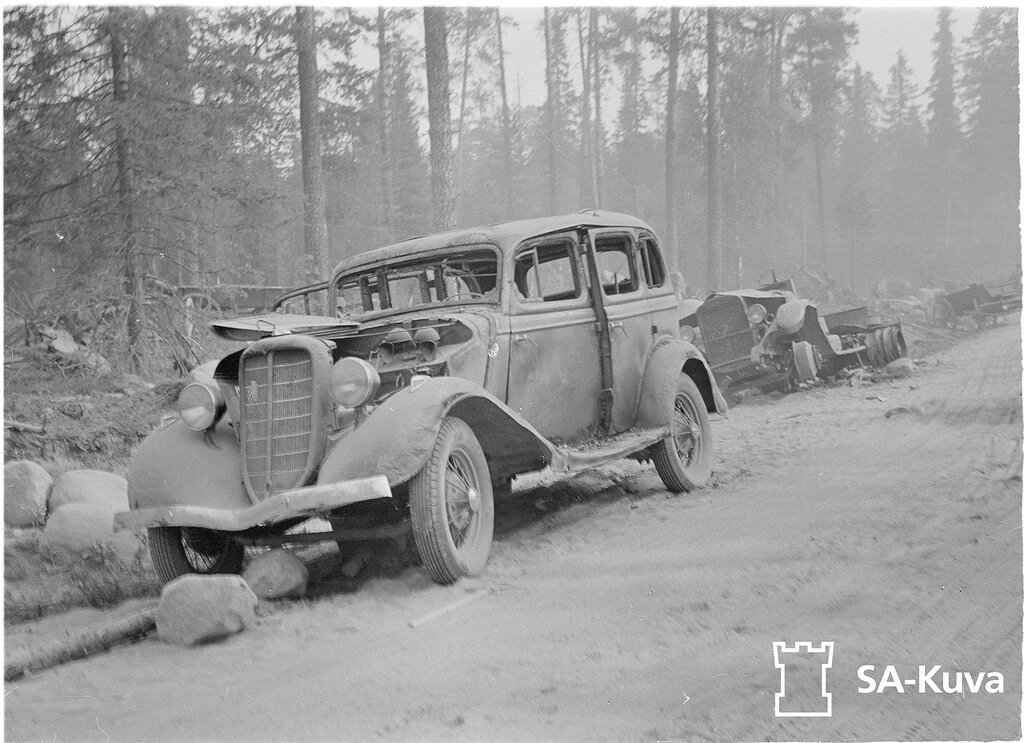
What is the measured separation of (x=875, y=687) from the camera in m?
2.86

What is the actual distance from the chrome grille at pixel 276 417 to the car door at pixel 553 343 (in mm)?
1339

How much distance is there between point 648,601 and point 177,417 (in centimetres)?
267

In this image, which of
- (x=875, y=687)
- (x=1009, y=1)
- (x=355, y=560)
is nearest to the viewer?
(x=875, y=687)

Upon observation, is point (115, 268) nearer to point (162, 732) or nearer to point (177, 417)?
point (177, 417)

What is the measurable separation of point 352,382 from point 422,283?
1.79 metres

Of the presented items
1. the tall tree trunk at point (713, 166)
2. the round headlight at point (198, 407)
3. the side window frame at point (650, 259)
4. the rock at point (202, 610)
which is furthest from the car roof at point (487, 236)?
the tall tree trunk at point (713, 166)

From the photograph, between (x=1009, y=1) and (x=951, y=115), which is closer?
(x=1009, y=1)

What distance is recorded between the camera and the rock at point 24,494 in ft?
18.2

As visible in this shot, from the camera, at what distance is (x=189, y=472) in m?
4.17

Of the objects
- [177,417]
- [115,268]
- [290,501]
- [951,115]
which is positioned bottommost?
[290,501]

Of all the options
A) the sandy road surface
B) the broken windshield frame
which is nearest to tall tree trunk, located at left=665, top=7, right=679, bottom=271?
the broken windshield frame

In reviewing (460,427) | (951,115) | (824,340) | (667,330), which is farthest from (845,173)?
(460,427)

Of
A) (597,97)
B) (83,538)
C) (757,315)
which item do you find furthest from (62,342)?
(597,97)

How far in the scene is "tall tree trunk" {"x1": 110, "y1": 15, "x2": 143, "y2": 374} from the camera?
789 cm
